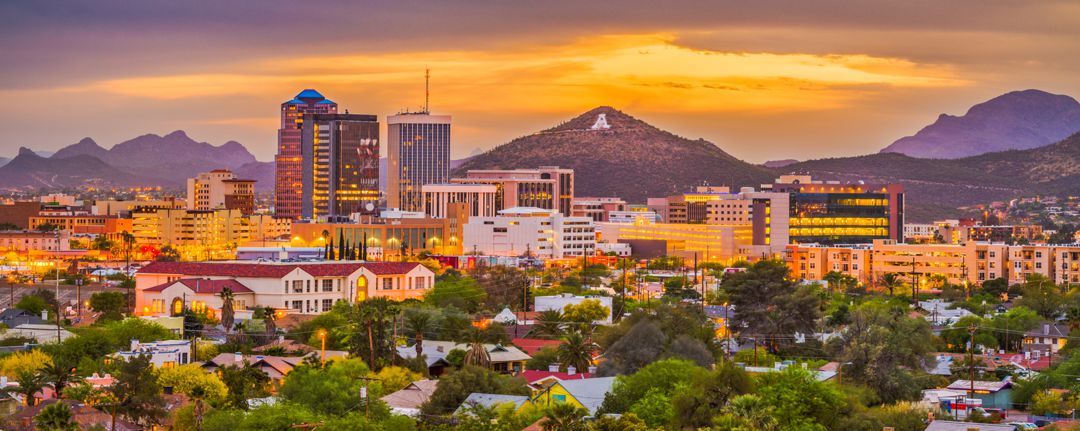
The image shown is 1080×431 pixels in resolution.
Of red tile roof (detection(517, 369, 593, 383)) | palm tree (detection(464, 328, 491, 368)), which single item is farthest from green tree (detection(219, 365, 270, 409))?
red tile roof (detection(517, 369, 593, 383))

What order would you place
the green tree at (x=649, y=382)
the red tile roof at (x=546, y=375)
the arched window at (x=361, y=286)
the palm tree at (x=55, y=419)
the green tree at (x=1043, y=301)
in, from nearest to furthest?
the palm tree at (x=55, y=419)
the green tree at (x=649, y=382)
the red tile roof at (x=546, y=375)
the green tree at (x=1043, y=301)
the arched window at (x=361, y=286)

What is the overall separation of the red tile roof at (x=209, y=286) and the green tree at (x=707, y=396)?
50.2 meters

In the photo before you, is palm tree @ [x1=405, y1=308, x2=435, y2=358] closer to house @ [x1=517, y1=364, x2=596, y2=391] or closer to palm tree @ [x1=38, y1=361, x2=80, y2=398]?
house @ [x1=517, y1=364, x2=596, y2=391]

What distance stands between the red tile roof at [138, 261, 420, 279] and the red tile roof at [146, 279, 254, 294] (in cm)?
163

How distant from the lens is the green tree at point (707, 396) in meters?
46.8

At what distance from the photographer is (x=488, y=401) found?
51.5 metres

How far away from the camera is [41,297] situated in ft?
338

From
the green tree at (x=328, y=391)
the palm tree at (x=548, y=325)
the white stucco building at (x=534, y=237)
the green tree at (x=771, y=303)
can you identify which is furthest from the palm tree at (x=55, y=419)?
the white stucco building at (x=534, y=237)

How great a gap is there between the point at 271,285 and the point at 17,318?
51.6 ft

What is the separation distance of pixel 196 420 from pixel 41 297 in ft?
193

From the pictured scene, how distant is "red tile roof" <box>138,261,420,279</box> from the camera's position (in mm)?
99000

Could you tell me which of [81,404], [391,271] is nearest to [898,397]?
[81,404]

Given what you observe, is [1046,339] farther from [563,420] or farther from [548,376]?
[563,420]

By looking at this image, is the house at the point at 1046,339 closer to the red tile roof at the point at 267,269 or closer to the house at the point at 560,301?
the house at the point at 560,301
